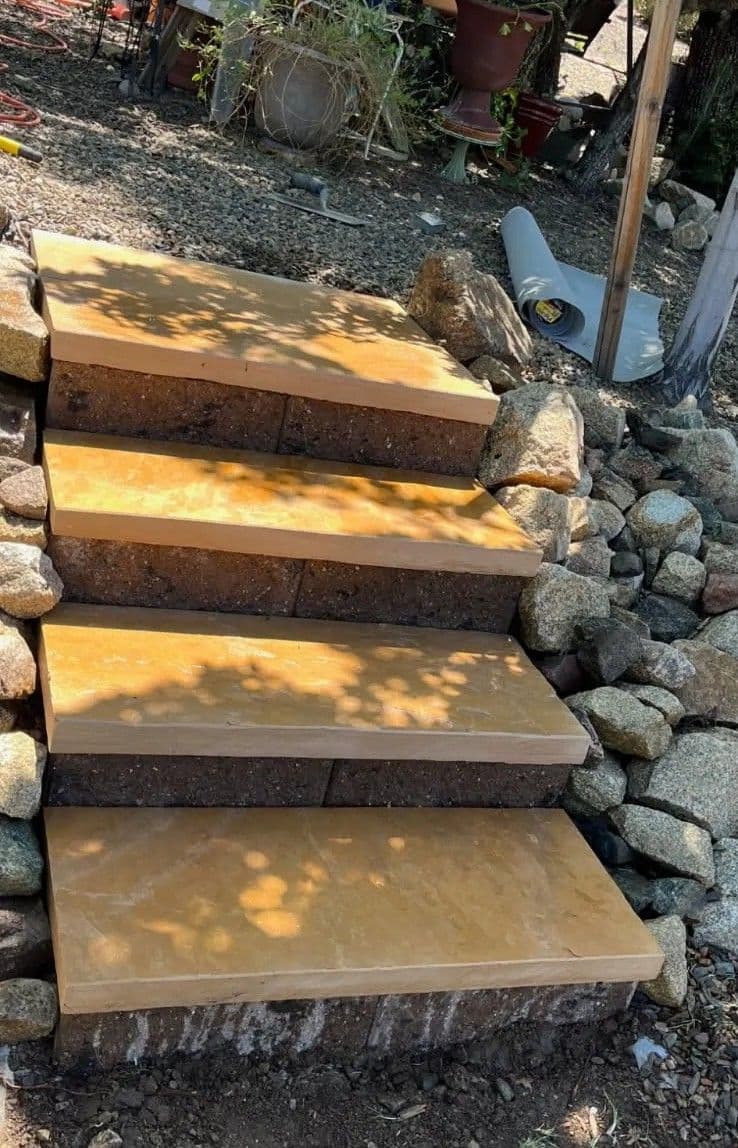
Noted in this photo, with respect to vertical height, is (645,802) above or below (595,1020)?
above

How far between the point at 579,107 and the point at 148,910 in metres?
7.68

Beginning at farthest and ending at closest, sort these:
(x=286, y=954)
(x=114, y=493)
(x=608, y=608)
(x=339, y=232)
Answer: (x=339, y=232) → (x=608, y=608) → (x=114, y=493) → (x=286, y=954)

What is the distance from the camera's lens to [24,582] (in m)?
3.15

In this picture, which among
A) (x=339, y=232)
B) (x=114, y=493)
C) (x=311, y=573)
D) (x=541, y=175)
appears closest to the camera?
(x=114, y=493)

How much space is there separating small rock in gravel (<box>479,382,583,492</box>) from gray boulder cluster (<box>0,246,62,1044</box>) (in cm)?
156

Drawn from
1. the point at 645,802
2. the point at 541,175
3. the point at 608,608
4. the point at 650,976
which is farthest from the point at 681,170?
the point at 650,976

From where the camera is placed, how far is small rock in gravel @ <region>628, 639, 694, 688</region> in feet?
12.9

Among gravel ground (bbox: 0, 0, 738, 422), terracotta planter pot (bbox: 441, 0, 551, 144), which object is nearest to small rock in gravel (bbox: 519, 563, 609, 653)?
gravel ground (bbox: 0, 0, 738, 422)

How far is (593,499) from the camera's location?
4504mm

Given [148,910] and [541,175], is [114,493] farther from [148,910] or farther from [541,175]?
[541,175]

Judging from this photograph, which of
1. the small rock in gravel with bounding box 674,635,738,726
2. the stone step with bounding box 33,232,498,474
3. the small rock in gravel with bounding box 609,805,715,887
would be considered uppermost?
the stone step with bounding box 33,232,498,474

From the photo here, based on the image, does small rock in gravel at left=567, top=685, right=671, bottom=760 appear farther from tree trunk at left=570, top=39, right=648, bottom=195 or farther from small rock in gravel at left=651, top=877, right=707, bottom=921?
tree trunk at left=570, top=39, right=648, bottom=195

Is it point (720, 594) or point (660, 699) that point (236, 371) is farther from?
point (720, 594)

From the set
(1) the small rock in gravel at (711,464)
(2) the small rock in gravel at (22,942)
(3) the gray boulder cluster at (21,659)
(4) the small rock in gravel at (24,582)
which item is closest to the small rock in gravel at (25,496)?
(3) the gray boulder cluster at (21,659)
